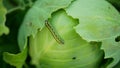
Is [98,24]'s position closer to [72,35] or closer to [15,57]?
[72,35]

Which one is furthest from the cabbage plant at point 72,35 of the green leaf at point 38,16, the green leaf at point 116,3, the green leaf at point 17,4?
the green leaf at point 17,4

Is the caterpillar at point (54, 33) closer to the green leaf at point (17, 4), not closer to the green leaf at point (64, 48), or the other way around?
the green leaf at point (64, 48)

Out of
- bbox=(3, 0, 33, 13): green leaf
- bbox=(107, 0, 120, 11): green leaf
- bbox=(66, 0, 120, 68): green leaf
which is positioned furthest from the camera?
bbox=(3, 0, 33, 13): green leaf

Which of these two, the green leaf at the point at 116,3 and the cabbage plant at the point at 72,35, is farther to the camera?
the green leaf at the point at 116,3

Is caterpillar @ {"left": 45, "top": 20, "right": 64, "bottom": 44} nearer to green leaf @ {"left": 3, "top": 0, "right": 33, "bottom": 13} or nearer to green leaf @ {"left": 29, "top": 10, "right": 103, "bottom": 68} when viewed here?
green leaf @ {"left": 29, "top": 10, "right": 103, "bottom": 68}

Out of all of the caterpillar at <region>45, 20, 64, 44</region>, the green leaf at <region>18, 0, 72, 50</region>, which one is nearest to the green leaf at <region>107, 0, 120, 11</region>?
the green leaf at <region>18, 0, 72, 50</region>

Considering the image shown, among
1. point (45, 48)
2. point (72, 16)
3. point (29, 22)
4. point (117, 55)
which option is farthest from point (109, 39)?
point (29, 22)

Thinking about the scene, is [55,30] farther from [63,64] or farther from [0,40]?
[0,40]

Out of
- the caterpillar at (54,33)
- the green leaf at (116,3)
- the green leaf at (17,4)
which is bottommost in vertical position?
the green leaf at (17,4)
